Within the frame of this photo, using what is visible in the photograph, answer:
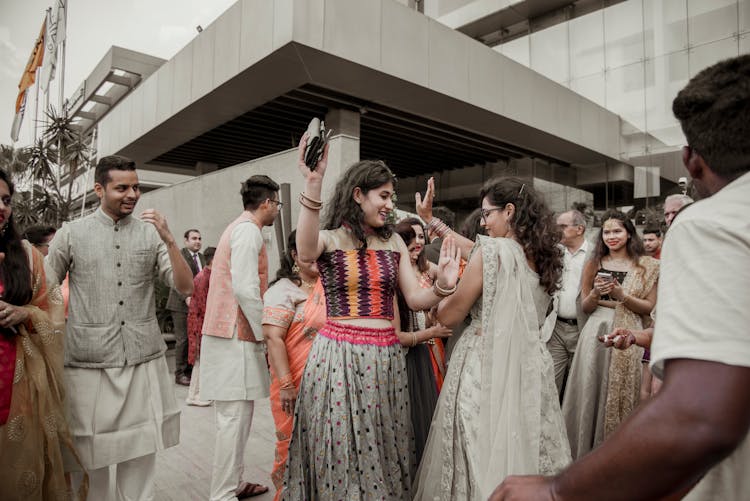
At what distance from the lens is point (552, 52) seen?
13.3m

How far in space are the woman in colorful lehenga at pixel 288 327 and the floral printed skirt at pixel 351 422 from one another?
0.50 m

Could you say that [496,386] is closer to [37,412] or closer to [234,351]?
[234,351]

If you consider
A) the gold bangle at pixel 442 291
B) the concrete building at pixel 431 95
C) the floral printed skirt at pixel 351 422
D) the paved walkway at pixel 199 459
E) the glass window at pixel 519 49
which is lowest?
the paved walkway at pixel 199 459

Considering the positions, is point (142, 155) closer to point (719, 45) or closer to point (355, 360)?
point (355, 360)

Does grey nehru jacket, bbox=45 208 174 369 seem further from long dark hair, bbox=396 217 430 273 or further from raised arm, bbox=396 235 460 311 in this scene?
long dark hair, bbox=396 217 430 273

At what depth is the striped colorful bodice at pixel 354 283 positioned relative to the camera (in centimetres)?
232

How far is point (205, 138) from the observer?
11594 millimetres

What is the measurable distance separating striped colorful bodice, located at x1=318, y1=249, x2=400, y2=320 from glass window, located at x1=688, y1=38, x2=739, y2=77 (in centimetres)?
1150

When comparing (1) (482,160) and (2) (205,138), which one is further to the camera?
(1) (482,160)

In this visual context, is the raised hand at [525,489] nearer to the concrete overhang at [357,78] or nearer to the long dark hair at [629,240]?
the long dark hair at [629,240]

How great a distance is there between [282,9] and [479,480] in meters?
6.85

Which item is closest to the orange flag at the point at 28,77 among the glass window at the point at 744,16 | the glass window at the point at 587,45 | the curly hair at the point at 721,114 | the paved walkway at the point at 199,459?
the paved walkway at the point at 199,459

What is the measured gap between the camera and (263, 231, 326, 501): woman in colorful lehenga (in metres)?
2.83

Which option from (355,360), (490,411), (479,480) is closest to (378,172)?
(355,360)
